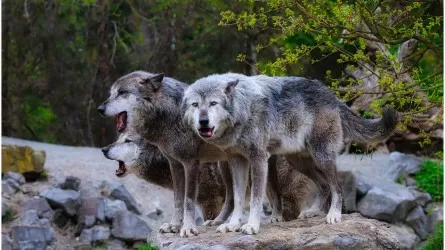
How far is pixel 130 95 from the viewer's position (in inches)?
264

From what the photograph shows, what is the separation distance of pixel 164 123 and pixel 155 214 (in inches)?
323

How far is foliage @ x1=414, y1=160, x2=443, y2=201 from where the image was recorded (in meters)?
15.2

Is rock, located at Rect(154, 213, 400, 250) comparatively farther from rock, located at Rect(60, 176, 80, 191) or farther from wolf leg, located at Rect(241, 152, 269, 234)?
rock, located at Rect(60, 176, 80, 191)

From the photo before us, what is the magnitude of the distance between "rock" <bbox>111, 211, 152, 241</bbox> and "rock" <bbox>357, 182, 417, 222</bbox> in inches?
163

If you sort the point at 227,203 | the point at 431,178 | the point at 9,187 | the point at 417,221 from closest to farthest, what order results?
the point at 227,203 → the point at 417,221 → the point at 9,187 → the point at 431,178

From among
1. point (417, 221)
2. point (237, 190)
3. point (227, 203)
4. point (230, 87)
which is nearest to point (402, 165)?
point (417, 221)

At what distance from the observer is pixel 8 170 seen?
15.2m

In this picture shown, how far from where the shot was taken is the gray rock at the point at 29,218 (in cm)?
1385

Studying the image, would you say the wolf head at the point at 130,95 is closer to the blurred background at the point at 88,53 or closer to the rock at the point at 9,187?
the rock at the point at 9,187

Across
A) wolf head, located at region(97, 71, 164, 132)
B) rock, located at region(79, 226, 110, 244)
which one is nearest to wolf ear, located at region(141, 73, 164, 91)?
wolf head, located at region(97, 71, 164, 132)

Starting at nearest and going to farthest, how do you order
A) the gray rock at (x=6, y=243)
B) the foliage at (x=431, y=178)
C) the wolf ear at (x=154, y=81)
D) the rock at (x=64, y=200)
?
the wolf ear at (x=154, y=81) → the gray rock at (x=6, y=243) → the rock at (x=64, y=200) → the foliage at (x=431, y=178)

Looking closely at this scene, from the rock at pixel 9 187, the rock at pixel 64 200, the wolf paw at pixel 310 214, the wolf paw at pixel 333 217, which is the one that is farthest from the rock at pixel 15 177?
the wolf paw at pixel 333 217

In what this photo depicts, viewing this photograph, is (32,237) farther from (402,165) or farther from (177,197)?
(402,165)

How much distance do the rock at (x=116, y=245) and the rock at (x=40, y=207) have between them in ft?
4.54
